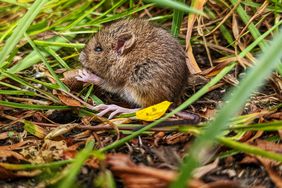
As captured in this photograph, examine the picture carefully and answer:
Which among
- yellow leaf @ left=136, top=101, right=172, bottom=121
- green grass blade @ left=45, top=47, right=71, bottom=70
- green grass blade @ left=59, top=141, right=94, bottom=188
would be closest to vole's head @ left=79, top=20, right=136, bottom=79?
green grass blade @ left=45, top=47, right=71, bottom=70

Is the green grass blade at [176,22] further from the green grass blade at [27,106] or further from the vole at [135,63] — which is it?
the green grass blade at [27,106]

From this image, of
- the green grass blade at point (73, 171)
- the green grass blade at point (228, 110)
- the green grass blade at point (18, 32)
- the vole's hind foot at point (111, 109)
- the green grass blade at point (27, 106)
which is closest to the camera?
the green grass blade at point (228, 110)

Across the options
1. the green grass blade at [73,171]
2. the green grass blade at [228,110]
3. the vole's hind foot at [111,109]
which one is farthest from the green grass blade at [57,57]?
the green grass blade at [228,110]

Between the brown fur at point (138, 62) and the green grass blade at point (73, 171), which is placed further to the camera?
the brown fur at point (138, 62)

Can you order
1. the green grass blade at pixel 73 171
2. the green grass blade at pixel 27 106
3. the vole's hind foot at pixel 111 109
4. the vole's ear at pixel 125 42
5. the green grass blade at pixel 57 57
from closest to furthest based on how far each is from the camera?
1. the green grass blade at pixel 73 171
2. the green grass blade at pixel 27 106
3. the vole's hind foot at pixel 111 109
4. the vole's ear at pixel 125 42
5. the green grass blade at pixel 57 57

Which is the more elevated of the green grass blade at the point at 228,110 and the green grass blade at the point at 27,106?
the green grass blade at the point at 228,110

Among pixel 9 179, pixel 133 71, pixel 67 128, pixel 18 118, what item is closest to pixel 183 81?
pixel 133 71

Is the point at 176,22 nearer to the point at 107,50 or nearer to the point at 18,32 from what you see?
the point at 107,50

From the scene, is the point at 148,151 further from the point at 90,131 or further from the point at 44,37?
the point at 44,37
